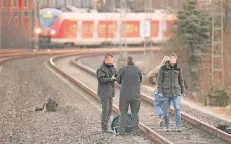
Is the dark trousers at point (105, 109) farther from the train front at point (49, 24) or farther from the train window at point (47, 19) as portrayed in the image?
the train window at point (47, 19)

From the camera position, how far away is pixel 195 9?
3453 cm

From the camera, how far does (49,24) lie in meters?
A: 59.5

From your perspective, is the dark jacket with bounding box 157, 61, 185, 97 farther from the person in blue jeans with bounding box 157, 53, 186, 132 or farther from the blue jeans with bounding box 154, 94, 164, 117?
the blue jeans with bounding box 154, 94, 164, 117

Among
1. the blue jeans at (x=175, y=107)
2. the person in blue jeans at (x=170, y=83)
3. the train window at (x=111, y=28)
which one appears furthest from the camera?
the train window at (x=111, y=28)

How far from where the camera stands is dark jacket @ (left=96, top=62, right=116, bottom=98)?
14469 mm

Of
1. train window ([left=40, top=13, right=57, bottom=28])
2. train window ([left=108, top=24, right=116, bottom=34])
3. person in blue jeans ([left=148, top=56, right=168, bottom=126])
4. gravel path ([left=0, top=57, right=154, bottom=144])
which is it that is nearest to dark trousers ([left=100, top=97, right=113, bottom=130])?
gravel path ([left=0, top=57, right=154, bottom=144])

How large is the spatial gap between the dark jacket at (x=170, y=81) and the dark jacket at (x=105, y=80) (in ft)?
3.62

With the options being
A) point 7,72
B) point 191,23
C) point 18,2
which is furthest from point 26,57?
point 191,23

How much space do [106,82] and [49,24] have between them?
4563 centimetres

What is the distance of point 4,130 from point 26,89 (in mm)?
11672

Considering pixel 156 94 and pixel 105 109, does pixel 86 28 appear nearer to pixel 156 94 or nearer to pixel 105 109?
pixel 156 94

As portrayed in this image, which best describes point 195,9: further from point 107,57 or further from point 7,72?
point 107,57

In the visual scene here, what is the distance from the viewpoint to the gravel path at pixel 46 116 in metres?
14.1

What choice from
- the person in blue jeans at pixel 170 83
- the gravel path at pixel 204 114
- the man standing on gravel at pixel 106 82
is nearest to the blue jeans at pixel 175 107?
the person in blue jeans at pixel 170 83
